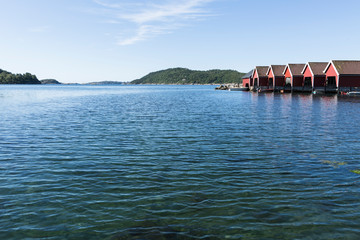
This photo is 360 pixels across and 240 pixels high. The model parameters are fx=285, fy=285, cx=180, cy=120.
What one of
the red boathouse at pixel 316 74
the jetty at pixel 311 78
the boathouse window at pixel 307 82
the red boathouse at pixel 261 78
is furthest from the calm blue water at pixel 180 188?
→ the red boathouse at pixel 261 78

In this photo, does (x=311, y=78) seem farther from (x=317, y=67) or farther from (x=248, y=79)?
(x=248, y=79)

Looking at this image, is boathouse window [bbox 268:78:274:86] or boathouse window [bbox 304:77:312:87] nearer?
boathouse window [bbox 304:77:312:87]

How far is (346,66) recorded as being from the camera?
229ft

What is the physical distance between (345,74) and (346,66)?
105 inches

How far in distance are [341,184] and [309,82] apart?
7755cm

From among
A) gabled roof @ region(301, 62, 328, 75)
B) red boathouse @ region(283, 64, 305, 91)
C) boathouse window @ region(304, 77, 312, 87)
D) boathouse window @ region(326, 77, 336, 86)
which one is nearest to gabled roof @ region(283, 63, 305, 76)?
red boathouse @ region(283, 64, 305, 91)

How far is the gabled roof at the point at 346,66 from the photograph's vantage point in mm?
68812

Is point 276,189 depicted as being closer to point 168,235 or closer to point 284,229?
point 284,229

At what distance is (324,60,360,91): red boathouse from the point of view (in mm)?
68812

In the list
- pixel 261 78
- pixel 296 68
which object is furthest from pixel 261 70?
pixel 296 68

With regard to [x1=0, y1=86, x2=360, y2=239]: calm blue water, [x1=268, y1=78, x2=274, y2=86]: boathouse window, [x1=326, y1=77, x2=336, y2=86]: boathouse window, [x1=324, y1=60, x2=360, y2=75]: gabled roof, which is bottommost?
[x1=0, y1=86, x2=360, y2=239]: calm blue water

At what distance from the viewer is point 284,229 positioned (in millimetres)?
7328

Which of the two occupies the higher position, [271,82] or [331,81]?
[271,82]

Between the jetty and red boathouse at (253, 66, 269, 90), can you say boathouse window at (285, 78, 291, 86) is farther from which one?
red boathouse at (253, 66, 269, 90)
